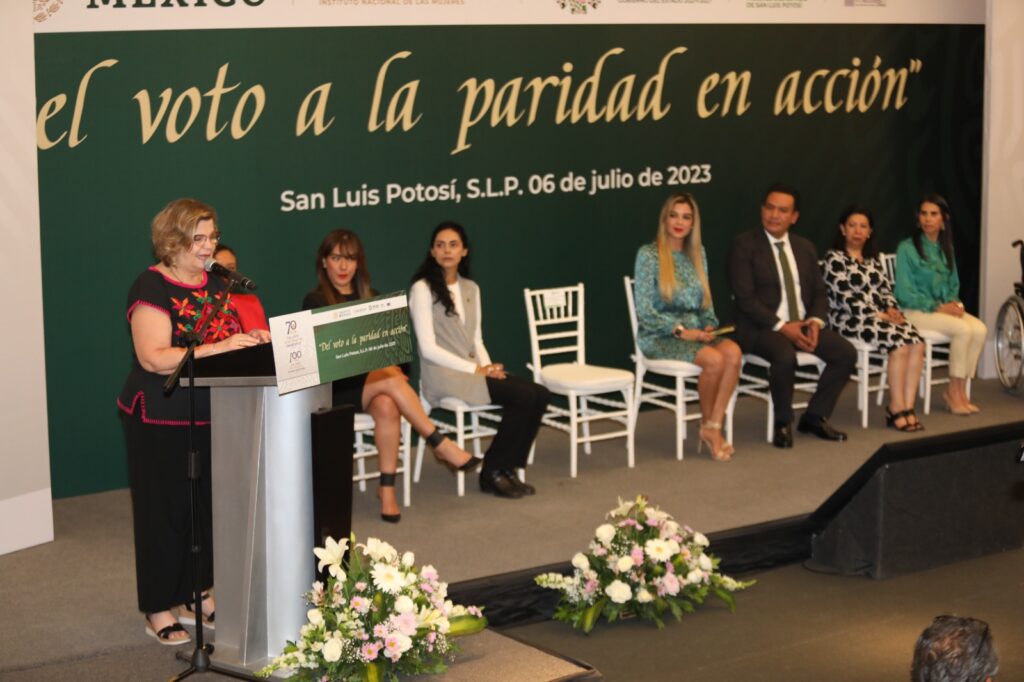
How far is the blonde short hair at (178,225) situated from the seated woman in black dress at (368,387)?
4.93 ft

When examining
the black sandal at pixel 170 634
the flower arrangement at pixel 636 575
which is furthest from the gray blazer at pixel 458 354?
the black sandal at pixel 170 634

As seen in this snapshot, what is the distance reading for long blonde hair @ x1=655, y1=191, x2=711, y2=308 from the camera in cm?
692

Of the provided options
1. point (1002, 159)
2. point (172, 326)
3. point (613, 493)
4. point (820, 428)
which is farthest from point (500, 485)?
point (1002, 159)

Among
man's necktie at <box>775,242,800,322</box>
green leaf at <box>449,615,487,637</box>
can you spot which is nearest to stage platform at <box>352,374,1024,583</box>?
man's necktie at <box>775,242,800,322</box>

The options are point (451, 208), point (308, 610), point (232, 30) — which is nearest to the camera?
point (308, 610)

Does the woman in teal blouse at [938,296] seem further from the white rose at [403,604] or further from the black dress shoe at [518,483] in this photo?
the white rose at [403,604]

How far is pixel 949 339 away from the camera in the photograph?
302 inches

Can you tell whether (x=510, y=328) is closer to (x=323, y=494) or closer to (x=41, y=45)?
(x=41, y=45)

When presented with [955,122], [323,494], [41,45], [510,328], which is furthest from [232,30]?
[955,122]

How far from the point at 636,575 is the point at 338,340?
151cm

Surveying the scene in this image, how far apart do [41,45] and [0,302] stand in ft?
4.01

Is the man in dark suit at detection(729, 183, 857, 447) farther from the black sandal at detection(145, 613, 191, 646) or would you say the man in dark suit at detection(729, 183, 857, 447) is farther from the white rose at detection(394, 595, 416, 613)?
the white rose at detection(394, 595, 416, 613)

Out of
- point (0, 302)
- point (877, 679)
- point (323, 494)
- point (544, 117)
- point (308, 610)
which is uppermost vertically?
point (544, 117)

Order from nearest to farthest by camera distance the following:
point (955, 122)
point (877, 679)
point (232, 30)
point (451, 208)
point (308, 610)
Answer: point (308, 610) → point (877, 679) → point (232, 30) → point (451, 208) → point (955, 122)
